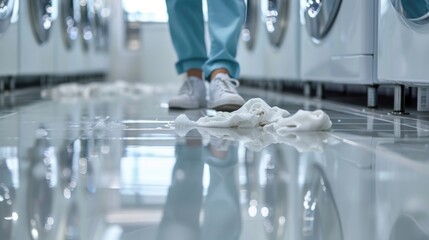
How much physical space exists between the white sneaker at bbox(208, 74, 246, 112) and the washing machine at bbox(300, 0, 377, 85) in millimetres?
321

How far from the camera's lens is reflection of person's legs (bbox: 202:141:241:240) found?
0.51 meters

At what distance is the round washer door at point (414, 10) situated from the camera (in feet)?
4.25

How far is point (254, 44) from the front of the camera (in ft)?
12.2

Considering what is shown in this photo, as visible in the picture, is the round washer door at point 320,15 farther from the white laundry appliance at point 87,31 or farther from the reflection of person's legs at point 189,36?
the white laundry appliance at point 87,31

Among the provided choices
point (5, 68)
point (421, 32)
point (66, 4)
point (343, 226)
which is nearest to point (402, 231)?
point (343, 226)

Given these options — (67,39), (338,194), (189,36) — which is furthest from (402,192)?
(67,39)

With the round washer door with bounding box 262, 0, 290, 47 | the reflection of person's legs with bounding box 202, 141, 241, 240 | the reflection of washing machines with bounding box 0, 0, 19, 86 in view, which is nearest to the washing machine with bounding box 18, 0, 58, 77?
the reflection of washing machines with bounding box 0, 0, 19, 86

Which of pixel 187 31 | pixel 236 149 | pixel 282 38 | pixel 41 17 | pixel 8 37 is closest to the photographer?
pixel 236 149

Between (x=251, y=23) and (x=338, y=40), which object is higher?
(x=251, y=23)

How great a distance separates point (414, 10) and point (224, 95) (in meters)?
0.48

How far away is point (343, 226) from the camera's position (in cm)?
51

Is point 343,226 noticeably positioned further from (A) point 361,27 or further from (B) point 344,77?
(B) point 344,77

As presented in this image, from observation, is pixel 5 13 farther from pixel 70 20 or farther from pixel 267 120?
pixel 70 20

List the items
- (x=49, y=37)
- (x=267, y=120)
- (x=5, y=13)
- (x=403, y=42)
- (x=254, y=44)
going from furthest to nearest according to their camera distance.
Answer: (x=254, y=44) → (x=49, y=37) → (x=5, y=13) → (x=403, y=42) → (x=267, y=120)
